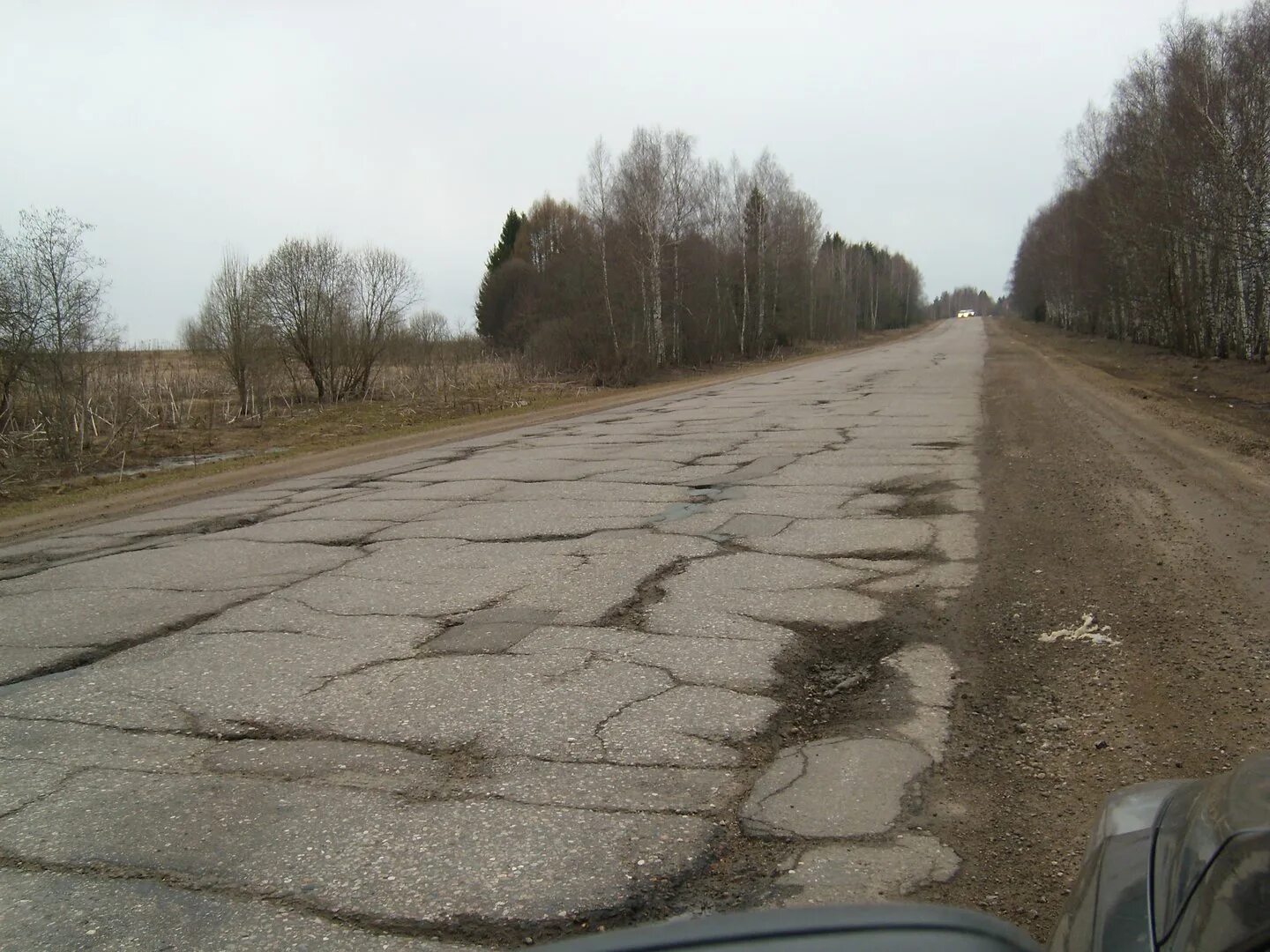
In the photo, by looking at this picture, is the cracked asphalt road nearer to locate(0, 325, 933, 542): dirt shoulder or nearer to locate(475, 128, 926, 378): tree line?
locate(0, 325, 933, 542): dirt shoulder

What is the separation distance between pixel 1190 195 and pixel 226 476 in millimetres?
24871

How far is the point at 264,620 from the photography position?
217 inches

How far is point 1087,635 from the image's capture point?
4.82 meters

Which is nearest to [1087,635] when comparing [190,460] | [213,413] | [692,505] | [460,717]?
[460,717]

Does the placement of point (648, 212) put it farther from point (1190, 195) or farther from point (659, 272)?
point (1190, 195)

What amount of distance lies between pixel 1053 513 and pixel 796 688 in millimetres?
4346

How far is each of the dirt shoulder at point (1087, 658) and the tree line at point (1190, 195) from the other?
632 inches

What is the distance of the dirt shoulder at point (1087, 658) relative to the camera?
3041 mm

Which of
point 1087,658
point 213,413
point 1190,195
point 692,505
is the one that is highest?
point 1190,195

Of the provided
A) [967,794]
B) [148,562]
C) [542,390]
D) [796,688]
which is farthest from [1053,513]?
[542,390]

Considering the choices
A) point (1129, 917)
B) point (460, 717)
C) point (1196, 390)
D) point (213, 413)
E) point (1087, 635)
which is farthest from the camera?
point (213, 413)

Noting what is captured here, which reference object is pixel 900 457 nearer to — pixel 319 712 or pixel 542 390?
pixel 319 712

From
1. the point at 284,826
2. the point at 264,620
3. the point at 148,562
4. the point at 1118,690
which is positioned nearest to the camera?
the point at 284,826

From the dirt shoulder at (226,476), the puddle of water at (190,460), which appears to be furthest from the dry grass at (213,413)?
the dirt shoulder at (226,476)
